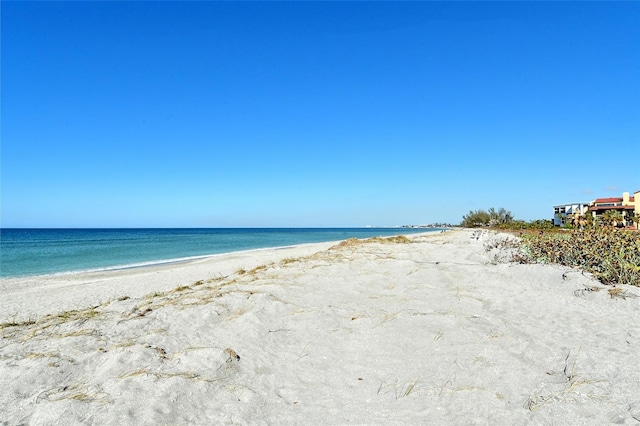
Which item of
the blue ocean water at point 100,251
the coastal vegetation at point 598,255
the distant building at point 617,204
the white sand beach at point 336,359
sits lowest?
the blue ocean water at point 100,251

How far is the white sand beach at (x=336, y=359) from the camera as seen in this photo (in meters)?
2.93

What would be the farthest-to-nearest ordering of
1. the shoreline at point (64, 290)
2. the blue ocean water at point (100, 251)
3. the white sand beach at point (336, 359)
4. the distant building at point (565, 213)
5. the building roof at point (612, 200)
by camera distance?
the building roof at point (612, 200)
the distant building at point (565, 213)
the blue ocean water at point (100, 251)
the shoreline at point (64, 290)
the white sand beach at point (336, 359)

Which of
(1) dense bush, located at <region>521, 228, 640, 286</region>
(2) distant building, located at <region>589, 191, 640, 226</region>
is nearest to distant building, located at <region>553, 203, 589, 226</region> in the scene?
(2) distant building, located at <region>589, 191, 640, 226</region>

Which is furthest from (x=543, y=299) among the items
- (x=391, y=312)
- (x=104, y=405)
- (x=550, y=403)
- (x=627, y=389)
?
(x=104, y=405)

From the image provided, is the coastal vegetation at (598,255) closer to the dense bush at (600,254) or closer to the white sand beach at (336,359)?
the dense bush at (600,254)

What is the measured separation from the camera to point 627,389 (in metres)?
3.07

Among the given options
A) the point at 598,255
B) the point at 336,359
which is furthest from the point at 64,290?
the point at 598,255

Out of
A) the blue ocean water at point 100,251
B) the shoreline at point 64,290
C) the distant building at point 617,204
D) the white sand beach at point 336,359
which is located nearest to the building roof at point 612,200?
the distant building at point 617,204

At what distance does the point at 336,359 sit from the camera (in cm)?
409

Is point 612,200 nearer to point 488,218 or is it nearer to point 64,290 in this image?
point 488,218

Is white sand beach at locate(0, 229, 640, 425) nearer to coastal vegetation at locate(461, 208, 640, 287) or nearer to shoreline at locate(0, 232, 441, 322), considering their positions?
coastal vegetation at locate(461, 208, 640, 287)

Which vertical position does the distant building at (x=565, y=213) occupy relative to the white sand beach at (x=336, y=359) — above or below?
above

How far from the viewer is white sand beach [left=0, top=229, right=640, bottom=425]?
2.93 m

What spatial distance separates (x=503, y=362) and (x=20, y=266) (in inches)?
881
